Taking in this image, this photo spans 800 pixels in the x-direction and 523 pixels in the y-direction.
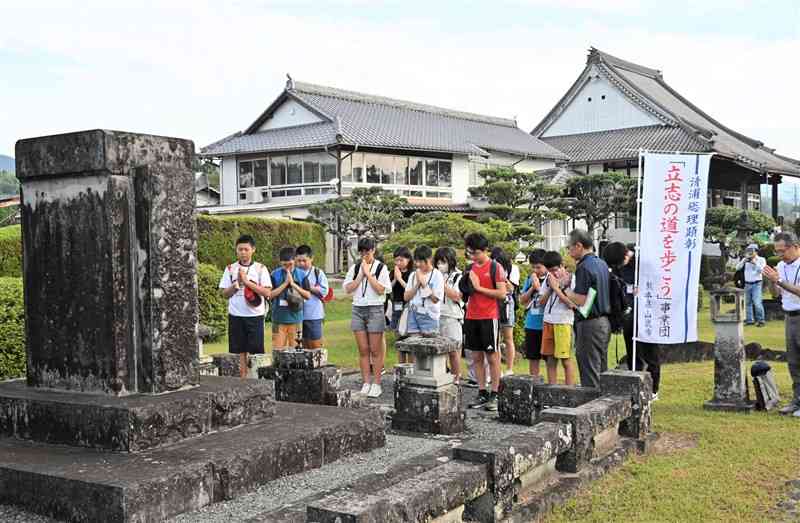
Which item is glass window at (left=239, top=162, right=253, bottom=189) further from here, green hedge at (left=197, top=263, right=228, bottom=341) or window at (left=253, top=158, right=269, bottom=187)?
green hedge at (left=197, top=263, right=228, bottom=341)

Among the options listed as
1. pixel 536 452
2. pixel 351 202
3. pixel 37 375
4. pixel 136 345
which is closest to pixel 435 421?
pixel 536 452

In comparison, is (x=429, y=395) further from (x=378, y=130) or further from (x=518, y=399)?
(x=378, y=130)

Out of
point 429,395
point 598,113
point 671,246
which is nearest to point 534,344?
point 671,246

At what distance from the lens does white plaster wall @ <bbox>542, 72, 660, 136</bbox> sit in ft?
121

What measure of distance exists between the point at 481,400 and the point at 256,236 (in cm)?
1651

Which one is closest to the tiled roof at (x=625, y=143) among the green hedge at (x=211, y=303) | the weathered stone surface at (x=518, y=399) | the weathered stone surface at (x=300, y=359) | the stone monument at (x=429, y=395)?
the green hedge at (x=211, y=303)

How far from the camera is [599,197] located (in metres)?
28.1

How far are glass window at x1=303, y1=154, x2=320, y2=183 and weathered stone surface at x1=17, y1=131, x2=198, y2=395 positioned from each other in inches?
985

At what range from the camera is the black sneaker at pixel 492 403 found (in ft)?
24.9

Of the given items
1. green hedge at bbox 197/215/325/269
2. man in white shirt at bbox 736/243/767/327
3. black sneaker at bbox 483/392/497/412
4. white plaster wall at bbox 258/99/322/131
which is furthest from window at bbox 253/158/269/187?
black sneaker at bbox 483/392/497/412

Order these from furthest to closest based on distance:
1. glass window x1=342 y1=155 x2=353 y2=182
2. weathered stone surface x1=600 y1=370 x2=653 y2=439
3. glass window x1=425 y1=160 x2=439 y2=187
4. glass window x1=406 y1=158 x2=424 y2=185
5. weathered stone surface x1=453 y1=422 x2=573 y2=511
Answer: glass window x1=425 y1=160 x2=439 y2=187, glass window x1=406 y1=158 x2=424 y2=185, glass window x1=342 y1=155 x2=353 y2=182, weathered stone surface x1=600 y1=370 x2=653 y2=439, weathered stone surface x1=453 y1=422 x2=573 y2=511

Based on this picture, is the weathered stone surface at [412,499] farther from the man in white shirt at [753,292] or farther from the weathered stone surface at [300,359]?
the man in white shirt at [753,292]

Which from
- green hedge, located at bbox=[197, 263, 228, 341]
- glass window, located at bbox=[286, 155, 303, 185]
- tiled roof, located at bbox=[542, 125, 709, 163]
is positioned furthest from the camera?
tiled roof, located at bbox=[542, 125, 709, 163]

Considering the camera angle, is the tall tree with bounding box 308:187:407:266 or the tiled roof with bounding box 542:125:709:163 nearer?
the tall tree with bounding box 308:187:407:266
